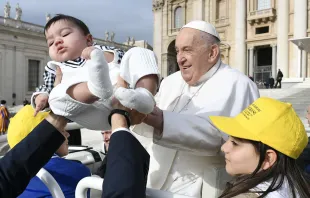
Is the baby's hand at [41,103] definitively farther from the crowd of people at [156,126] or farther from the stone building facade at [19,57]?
the stone building facade at [19,57]

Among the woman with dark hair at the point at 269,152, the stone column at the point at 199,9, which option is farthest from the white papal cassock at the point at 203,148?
the stone column at the point at 199,9

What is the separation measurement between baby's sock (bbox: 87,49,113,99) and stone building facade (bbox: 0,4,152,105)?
27642mm

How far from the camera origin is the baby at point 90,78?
1.16 meters

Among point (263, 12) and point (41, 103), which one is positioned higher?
point (263, 12)

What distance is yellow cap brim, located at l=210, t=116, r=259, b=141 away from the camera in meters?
1.26

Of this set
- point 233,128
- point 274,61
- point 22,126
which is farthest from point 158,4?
point 233,128

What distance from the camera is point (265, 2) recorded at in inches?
951

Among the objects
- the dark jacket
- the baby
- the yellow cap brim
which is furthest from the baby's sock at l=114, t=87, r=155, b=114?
the yellow cap brim

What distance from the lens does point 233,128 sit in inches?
51.8

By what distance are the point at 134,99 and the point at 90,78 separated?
0.54 feet

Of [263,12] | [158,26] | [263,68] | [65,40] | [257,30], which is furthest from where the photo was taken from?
[158,26]

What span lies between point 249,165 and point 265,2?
2508 cm

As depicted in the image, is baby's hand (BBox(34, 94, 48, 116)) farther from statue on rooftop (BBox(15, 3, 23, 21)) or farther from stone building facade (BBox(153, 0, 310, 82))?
statue on rooftop (BBox(15, 3, 23, 21))

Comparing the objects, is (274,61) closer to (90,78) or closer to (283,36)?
(283,36)
